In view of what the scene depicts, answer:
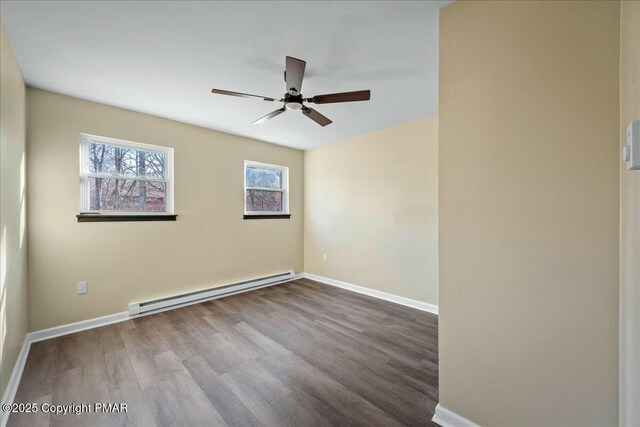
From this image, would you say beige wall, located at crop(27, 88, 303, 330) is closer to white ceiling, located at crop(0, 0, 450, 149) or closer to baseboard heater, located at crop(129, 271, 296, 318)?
baseboard heater, located at crop(129, 271, 296, 318)

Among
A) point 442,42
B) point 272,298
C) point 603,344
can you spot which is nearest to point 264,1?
point 442,42

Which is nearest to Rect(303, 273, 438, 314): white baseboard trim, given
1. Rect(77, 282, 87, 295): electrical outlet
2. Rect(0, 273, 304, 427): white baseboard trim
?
Rect(0, 273, 304, 427): white baseboard trim

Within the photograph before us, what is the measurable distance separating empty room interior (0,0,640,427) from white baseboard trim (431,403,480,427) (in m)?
0.01

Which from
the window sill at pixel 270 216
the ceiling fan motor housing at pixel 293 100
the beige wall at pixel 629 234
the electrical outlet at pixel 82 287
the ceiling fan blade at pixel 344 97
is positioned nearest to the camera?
the beige wall at pixel 629 234

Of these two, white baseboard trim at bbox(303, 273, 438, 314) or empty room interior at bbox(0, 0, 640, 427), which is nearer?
empty room interior at bbox(0, 0, 640, 427)

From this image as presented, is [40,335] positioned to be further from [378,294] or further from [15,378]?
[378,294]

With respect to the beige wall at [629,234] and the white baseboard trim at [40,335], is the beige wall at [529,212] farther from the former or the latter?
the white baseboard trim at [40,335]

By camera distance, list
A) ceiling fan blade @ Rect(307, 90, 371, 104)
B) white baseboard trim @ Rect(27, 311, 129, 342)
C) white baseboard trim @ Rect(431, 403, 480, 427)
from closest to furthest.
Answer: white baseboard trim @ Rect(431, 403, 480, 427)
ceiling fan blade @ Rect(307, 90, 371, 104)
white baseboard trim @ Rect(27, 311, 129, 342)

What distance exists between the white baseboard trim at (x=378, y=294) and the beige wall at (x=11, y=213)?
3.55 metres

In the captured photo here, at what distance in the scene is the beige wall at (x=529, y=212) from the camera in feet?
3.42

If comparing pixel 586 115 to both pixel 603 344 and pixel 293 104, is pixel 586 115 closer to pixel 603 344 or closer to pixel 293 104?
pixel 603 344

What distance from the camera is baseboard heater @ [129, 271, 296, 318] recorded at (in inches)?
120

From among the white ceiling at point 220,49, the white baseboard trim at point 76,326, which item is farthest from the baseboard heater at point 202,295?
the white ceiling at point 220,49

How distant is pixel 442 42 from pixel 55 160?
363cm
